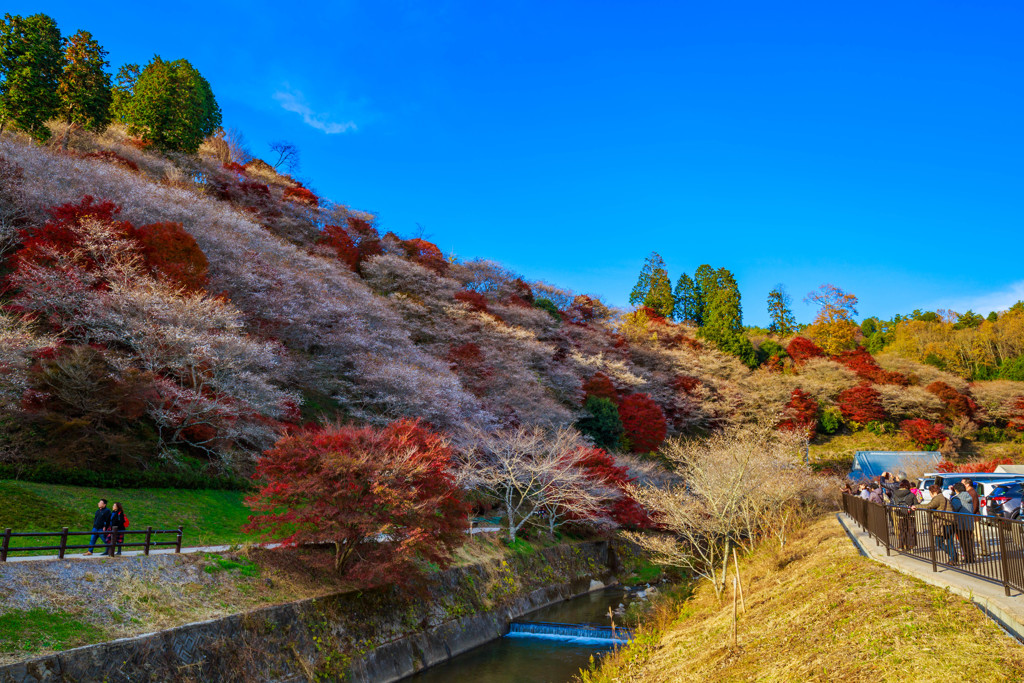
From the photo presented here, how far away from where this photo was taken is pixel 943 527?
11.8 m

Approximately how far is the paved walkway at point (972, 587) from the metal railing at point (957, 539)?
0.15 m

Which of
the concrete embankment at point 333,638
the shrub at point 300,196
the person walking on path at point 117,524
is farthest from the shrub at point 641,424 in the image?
the shrub at point 300,196

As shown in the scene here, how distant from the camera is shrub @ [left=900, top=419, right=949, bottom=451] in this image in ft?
164

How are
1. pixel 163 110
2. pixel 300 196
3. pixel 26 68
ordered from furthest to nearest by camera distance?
pixel 300 196 → pixel 163 110 → pixel 26 68

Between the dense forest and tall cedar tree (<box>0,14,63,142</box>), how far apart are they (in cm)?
11

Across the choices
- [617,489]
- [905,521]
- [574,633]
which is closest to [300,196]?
[617,489]

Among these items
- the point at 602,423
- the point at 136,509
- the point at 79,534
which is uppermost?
the point at 602,423

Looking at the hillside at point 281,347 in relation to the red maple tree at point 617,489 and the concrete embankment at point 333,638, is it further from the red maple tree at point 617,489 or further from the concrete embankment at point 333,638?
the concrete embankment at point 333,638

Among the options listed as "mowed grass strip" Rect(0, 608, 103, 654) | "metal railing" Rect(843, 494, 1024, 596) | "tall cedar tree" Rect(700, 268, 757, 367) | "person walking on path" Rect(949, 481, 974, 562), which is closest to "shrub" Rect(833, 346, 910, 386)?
"tall cedar tree" Rect(700, 268, 757, 367)

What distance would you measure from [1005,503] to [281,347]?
2711 centimetres

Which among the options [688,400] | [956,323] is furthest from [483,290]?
[956,323]

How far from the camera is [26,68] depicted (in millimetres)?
34438

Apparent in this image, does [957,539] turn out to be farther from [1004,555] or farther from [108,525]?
[108,525]

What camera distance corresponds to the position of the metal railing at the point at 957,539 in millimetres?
9016
